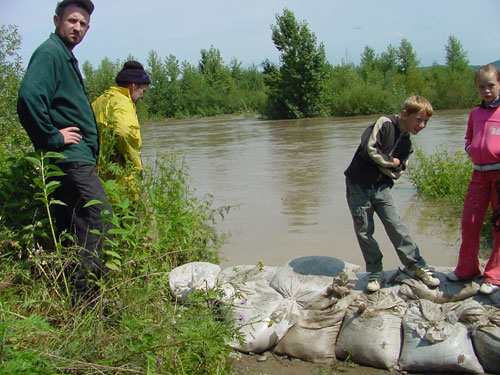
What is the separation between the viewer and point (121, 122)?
3.45 meters

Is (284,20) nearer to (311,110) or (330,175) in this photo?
(311,110)

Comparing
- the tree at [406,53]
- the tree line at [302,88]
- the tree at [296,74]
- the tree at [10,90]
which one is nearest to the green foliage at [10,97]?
the tree at [10,90]

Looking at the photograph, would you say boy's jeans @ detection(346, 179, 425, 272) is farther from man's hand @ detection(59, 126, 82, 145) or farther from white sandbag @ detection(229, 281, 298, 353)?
man's hand @ detection(59, 126, 82, 145)

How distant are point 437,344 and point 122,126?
243cm

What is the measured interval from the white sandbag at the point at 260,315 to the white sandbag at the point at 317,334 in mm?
73

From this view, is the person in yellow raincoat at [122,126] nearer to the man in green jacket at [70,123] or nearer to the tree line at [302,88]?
the man in green jacket at [70,123]

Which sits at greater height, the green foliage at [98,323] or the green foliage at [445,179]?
the green foliage at [98,323]

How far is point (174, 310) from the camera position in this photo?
8.36 feet

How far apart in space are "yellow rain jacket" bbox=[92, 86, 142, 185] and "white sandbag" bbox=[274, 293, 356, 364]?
157 cm

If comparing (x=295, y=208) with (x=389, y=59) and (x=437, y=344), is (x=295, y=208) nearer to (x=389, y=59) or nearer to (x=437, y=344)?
(x=437, y=344)

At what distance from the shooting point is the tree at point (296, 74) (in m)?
34.4

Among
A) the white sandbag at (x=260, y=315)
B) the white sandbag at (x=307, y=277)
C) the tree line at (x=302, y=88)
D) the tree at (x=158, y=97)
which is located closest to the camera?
the white sandbag at (x=260, y=315)

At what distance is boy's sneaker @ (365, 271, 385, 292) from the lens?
3.21m

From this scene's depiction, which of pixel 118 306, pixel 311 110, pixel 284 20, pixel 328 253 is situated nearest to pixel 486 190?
pixel 328 253
